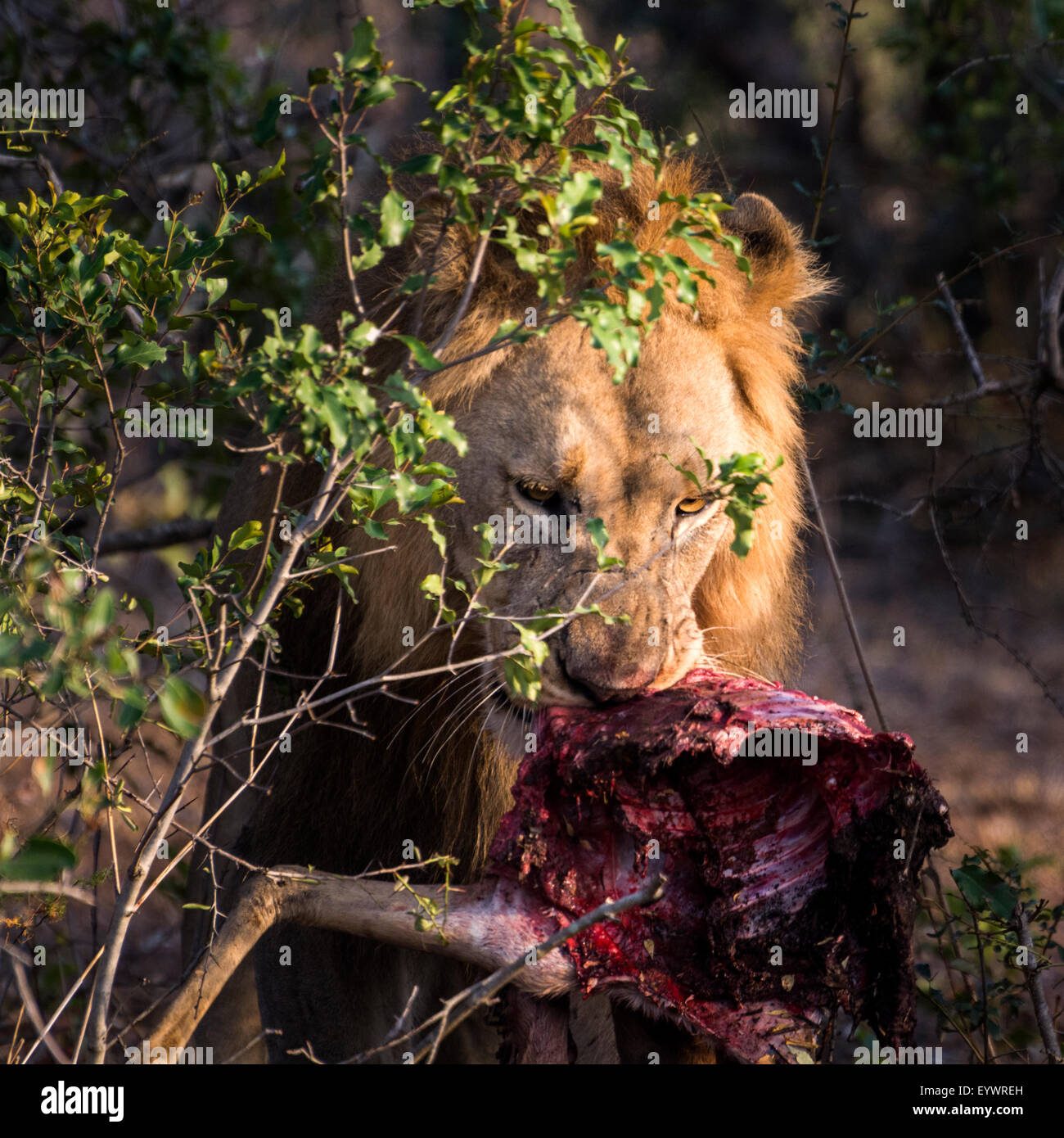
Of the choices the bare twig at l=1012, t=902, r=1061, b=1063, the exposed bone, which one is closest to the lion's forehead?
the exposed bone

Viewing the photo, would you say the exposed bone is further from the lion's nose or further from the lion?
the lion's nose

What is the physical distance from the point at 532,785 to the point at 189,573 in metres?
0.80

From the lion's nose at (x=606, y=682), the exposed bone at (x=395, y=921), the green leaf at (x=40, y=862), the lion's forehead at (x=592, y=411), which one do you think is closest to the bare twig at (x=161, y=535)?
the lion's forehead at (x=592, y=411)

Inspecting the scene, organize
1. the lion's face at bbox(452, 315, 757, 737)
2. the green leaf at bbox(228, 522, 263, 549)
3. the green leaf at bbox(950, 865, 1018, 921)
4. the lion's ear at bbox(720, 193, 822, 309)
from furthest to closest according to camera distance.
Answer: the lion's ear at bbox(720, 193, 822, 309) → the green leaf at bbox(950, 865, 1018, 921) → the lion's face at bbox(452, 315, 757, 737) → the green leaf at bbox(228, 522, 263, 549)

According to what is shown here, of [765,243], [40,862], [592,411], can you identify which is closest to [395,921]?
[40,862]

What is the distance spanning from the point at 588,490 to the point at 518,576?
0.24 metres

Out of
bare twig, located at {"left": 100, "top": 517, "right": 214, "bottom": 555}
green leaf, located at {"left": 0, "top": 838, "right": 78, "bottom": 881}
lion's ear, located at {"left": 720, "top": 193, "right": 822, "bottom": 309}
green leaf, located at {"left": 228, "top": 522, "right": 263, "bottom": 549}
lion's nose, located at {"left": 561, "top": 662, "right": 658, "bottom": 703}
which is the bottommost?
green leaf, located at {"left": 0, "top": 838, "right": 78, "bottom": 881}

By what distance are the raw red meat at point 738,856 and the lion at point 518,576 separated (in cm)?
19

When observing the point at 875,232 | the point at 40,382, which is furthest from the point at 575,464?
the point at 875,232

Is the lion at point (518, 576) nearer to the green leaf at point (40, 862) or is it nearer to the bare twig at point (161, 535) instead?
the green leaf at point (40, 862)

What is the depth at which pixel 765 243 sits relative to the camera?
137 inches

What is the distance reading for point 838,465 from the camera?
10000 mm

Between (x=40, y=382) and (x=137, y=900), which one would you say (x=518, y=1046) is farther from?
(x=40, y=382)

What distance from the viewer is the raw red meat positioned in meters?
2.38
